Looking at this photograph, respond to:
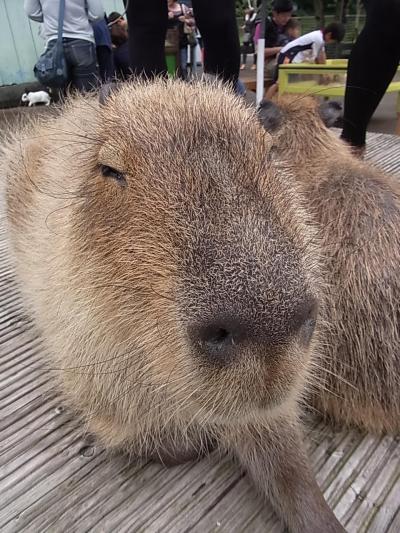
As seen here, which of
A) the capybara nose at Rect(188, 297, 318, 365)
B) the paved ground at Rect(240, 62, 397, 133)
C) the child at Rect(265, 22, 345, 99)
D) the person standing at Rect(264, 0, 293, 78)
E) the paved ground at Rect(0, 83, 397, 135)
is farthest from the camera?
the person standing at Rect(264, 0, 293, 78)

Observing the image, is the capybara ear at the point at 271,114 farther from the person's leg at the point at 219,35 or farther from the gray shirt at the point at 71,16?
the gray shirt at the point at 71,16

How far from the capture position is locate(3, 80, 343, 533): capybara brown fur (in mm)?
1033

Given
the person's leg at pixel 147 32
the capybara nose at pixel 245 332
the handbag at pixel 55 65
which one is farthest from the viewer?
the handbag at pixel 55 65

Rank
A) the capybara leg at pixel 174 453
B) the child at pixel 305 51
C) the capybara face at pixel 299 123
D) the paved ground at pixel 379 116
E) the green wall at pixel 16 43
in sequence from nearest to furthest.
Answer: the capybara leg at pixel 174 453 → the capybara face at pixel 299 123 → the paved ground at pixel 379 116 → the child at pixel 305 51 → the green wall at pixel 16 43

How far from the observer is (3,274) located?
2936 millimetres

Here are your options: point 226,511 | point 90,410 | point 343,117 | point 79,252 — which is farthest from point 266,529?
point 343,117

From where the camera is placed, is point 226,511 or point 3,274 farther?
point 3,274

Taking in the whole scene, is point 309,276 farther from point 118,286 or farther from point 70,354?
point 70,354

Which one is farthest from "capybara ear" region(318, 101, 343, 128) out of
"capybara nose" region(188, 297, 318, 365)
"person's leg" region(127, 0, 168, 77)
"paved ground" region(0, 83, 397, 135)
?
"paved ground" region(0, 83, 397, 135)

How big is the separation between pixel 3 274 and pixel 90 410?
145cm

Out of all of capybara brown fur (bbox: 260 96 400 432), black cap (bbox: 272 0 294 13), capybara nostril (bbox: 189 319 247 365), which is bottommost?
black cap (bbox: 272 0 294 13)

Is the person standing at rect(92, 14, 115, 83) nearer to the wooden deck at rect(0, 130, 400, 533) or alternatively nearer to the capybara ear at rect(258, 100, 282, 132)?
the capybara ear at rect(258, 100, 282, 132)

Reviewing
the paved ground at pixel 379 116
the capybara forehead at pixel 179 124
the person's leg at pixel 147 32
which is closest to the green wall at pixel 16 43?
the paved ground at pixel 379 116

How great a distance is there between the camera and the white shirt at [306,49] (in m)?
8.70
